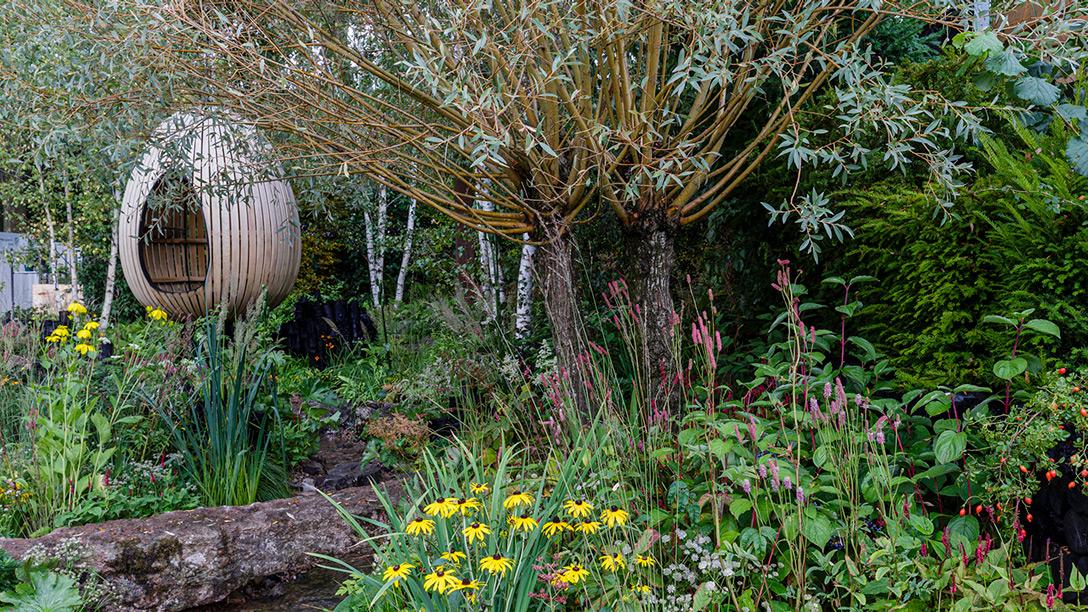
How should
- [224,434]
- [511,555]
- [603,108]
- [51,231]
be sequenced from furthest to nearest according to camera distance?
[51,231] → [603,108] → [224,434] → [511,555]

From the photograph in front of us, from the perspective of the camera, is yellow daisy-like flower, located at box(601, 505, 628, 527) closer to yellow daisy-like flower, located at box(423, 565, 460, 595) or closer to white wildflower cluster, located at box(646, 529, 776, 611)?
white wildflower cluster, located at box(646, 529, 776, 611)

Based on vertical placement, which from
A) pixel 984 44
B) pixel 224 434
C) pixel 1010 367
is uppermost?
pixel 984 44

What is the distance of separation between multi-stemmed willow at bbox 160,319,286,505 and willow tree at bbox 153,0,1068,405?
112 centimetres

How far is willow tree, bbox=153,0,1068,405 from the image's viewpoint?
2.84 meters

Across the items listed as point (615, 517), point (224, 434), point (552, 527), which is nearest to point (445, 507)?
point (552, 527)

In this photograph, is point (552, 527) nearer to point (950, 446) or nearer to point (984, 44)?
point (950, 446)

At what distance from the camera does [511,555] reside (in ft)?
6.97

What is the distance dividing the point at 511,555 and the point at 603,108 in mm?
2220

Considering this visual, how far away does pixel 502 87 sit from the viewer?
9.09ft

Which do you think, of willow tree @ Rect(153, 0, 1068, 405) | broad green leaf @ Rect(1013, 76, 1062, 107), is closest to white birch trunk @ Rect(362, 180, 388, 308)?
willow tree @ Rect(153, 0, 1068, 405)

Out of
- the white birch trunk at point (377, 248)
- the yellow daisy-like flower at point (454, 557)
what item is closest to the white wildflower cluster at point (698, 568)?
the yellow daisy-like flower at point (454, 557)

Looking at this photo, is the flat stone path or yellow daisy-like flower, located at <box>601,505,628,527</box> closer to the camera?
yellow daisy-like flower, located at <box>601,505,628,527</box>

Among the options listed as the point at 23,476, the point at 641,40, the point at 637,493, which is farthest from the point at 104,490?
the point at 641,40

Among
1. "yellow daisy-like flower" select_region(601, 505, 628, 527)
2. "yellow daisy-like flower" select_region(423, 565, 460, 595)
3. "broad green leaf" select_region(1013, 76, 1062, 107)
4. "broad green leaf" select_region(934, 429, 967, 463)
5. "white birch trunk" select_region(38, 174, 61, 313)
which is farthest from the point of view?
"white birch trunk" select_region(38, 174, 61, 313)
